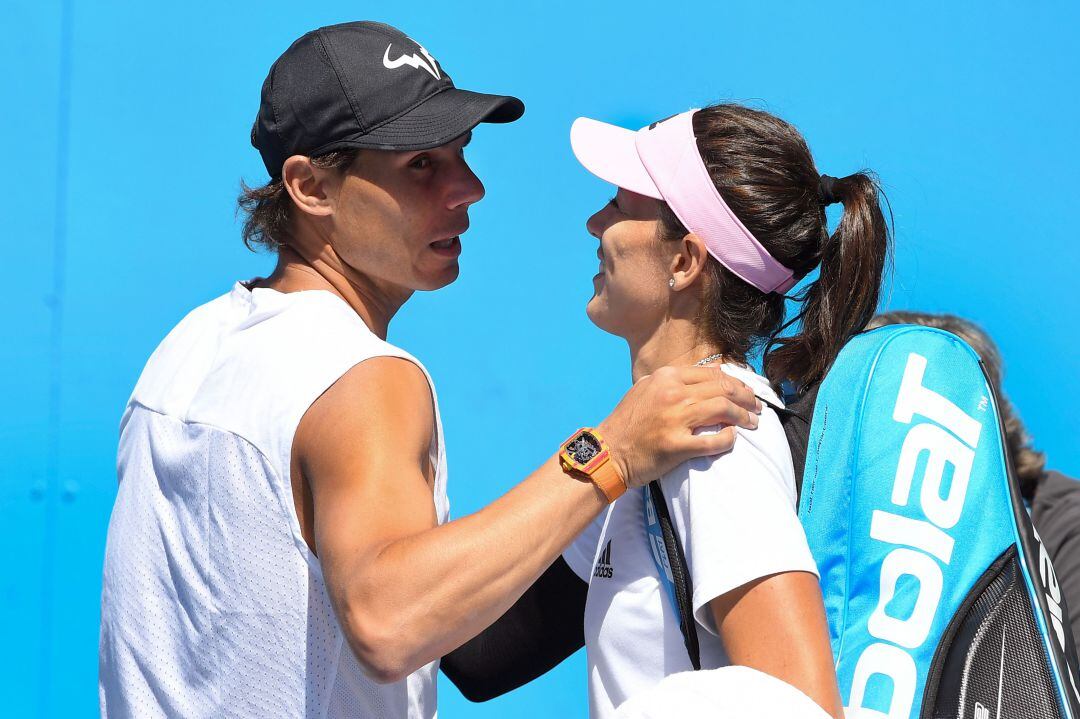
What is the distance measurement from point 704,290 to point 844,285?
0.19 meters

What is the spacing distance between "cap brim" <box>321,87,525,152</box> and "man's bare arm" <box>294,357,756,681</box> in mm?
344

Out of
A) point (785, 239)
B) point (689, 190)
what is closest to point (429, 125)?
point (689, 190)

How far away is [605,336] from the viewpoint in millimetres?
3139

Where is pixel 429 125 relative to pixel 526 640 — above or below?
above

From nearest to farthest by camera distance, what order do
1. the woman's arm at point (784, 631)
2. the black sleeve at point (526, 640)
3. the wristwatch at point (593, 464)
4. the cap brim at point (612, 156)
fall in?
the woman's arm at point (784, 631) < the wristwatch at point (593, 464) < the cap brim at point (612, 156) < the black sleeve at point (526, 640)

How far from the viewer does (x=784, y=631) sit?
1.15m

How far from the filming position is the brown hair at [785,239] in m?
1.48

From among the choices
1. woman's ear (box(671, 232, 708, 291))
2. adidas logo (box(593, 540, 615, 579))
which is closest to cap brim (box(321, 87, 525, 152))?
woman's ear (box(671, 232, 708, 291))

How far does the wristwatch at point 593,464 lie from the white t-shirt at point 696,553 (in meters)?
0.09

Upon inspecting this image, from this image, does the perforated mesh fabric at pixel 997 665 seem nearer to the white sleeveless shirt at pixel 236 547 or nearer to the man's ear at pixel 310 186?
the white sleeveless shirt at pixel 236 547

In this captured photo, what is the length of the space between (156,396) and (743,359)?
0.81m

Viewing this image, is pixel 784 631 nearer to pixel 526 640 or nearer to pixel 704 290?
pixel 704 290

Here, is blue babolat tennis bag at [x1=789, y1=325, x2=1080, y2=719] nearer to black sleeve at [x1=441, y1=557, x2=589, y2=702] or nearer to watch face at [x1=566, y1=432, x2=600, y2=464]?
watch face at [x1=566, y1=432, x2=600, y2=464]

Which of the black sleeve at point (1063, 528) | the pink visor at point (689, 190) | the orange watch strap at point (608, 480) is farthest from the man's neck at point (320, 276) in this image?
the black sleeve at point (1063, 528)
